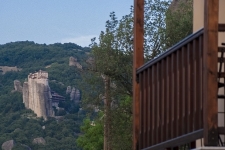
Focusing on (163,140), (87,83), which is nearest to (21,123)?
(87,83)

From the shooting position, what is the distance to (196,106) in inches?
191

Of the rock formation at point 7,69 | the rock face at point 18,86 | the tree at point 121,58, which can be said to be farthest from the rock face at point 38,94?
the tree at point 121,58

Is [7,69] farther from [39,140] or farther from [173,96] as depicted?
[173,96]

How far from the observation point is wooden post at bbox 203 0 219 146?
4.36 metres

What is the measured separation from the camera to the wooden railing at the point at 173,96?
488 cm

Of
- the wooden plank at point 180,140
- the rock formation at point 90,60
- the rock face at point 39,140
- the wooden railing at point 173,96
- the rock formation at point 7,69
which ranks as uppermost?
the rock formation at point 7,69

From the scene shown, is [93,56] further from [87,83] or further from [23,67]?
[23,67]

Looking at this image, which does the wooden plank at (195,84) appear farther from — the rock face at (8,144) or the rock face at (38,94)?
the rock face at (38,94)

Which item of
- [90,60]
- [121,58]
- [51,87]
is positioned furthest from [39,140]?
[121,58]

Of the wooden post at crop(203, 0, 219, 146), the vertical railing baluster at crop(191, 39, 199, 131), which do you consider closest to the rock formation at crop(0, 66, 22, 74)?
the vertical railing baluster at crop(191, 39, 199, 131)

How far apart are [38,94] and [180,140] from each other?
69730 mm

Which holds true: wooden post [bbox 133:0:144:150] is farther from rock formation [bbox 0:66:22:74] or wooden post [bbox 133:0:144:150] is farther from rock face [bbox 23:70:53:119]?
rock formation [bbox 0:66:22:74]

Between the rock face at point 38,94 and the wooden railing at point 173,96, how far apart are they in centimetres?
5800

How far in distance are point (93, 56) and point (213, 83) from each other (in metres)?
15.7
